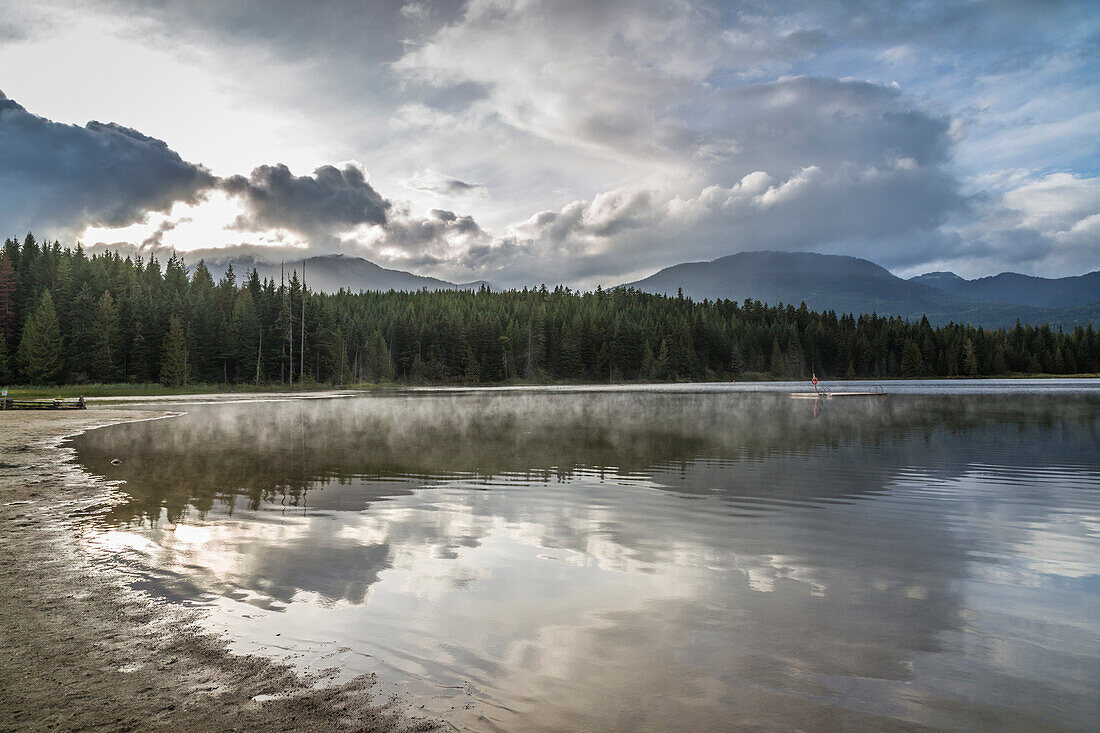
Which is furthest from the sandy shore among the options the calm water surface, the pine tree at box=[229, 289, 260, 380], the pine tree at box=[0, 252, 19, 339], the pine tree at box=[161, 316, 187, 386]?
the pine tree at box=[0, 252, 19, 339]

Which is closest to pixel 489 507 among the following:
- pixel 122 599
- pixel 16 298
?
pixel 122 599

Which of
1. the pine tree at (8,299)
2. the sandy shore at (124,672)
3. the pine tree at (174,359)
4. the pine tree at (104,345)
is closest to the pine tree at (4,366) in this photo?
the pine tree at (104,345)

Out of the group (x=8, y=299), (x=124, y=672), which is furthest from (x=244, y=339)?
(x=124, y=672)

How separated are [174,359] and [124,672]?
113 meters

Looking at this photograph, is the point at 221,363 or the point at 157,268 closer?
the point at 221,363

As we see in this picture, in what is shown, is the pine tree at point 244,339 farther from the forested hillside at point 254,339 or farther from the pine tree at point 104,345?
the pine tree at point 104,345

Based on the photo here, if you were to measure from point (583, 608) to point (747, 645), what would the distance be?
2559mm

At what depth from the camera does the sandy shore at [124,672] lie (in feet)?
19.9

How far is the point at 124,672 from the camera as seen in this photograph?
23.3 ft

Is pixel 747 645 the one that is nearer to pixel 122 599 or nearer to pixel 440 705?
pixel 440 705

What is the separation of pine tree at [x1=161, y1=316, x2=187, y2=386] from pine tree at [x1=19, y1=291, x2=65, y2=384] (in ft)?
47.0

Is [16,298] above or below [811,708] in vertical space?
above

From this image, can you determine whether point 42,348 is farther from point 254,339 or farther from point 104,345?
point 254,339

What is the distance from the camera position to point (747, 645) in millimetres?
8211
